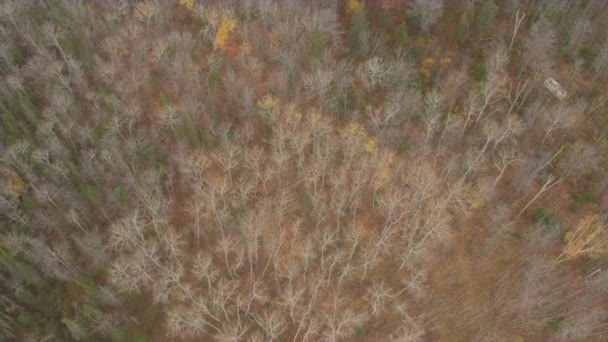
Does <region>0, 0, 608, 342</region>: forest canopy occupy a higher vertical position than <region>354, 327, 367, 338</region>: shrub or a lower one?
higher

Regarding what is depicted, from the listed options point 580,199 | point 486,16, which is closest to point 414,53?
point 486,16

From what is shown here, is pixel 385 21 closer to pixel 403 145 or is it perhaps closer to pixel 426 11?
pixel 426 11

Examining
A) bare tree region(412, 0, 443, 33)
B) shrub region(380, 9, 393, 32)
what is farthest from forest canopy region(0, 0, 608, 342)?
shrub region(380, 9, 393, 32)

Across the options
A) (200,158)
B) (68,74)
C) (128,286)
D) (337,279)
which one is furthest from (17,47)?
(337,279)

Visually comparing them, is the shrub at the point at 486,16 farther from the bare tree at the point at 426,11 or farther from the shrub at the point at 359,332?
the shrub at the point at 359,332

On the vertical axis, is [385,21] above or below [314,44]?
above

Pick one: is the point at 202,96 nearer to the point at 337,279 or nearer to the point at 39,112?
the point at 39,112

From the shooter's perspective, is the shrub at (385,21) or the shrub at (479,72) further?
the shrub at (385,21)

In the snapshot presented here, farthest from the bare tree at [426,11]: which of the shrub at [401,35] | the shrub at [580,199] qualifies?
the shrub at [580,199]

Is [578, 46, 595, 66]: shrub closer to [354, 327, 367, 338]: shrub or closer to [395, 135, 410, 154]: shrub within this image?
[395, 135, 410, 154]: shrub

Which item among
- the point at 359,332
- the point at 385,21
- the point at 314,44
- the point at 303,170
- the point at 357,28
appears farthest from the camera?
the point at 385,21

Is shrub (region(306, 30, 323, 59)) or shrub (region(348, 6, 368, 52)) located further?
shrub (region(348, 6, 368, 52))
